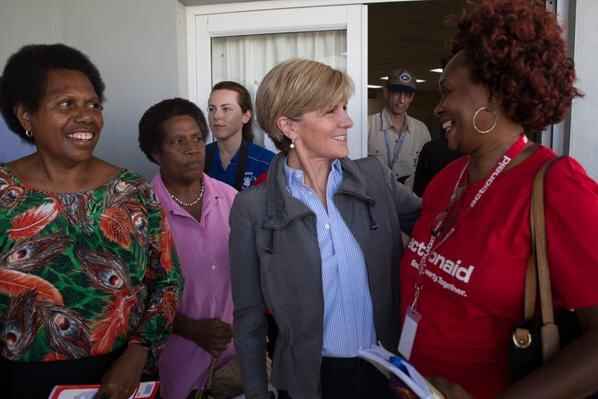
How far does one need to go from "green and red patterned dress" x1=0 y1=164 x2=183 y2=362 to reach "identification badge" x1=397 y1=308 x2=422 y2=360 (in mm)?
955

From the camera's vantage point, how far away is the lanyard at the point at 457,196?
1483 millimetres

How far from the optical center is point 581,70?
359 cm

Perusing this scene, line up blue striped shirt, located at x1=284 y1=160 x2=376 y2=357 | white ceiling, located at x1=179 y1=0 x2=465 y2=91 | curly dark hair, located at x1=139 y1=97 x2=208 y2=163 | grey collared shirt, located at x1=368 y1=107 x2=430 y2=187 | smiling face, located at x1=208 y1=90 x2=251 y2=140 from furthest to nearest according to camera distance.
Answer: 1. white ceiling, located at x1=179 y1=0 x2=465 y2=91
2. grey collared shirt, located at x1=368 y1=107 x2=430 y2=187
3. smiling face, located at x1=208 y1=90 x2=251 y2=140
4. curly dark hair, located at x1=139 y1=97 x2=208 y2=163
5. blue striped shirt, located at x1=284 y1=160 x2=376 y2=357

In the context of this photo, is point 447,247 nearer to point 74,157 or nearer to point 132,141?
point 74,157

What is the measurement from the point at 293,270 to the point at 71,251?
0.77 m

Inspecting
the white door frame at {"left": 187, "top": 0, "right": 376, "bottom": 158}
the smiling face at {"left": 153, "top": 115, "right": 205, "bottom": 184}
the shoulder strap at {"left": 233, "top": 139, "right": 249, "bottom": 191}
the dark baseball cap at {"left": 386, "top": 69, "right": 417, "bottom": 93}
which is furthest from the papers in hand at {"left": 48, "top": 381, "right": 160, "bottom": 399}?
the dark baseball cap at {"left": 386, "top": 69, "right": 417, "bottom": 93}

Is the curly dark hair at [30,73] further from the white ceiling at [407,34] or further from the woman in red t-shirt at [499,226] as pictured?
the white ceiling at [407,34]

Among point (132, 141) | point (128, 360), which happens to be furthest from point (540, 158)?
point (132, 141)

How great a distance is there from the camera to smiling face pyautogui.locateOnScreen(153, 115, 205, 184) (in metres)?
2.79

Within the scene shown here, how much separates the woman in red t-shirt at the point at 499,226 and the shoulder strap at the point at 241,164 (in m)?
2.06

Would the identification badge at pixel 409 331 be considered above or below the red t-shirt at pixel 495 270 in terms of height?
below

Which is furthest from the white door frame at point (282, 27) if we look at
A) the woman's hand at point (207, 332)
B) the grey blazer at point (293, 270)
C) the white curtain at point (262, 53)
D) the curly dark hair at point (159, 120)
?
the grey blazer at point (293, 270)

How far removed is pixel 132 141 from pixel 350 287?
9.74 ft

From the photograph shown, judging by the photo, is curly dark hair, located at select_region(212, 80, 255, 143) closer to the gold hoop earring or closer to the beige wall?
the beige wall
